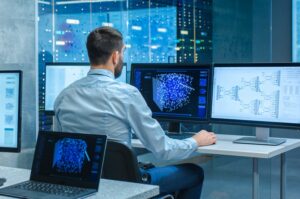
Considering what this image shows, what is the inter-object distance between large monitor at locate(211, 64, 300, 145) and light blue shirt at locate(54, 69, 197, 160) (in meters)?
0.83

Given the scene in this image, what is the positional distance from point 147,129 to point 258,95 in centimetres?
97

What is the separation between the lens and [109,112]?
2.22m

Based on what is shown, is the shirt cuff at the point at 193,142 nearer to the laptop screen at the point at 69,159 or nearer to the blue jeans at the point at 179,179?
the blue jeans at the point at 179,179

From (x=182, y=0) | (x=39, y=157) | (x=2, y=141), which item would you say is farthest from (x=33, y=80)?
(x=182, y=0)

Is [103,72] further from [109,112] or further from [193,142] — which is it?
[193,142]

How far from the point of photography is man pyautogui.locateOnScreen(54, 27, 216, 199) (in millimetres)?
2234

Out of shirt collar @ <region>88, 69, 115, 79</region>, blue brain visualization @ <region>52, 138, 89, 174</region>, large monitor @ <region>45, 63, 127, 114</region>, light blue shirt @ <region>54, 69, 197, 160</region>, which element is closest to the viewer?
blue brain visualization @ <region>52, 138, 89, 174</region>

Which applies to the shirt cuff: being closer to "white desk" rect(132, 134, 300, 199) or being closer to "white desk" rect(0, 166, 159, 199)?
"white desk" rect(132, 134, 300, 199)

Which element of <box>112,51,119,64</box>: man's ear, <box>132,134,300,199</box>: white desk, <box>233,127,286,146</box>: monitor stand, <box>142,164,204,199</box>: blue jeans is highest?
<box>112,51,119,64</box>: man's ear

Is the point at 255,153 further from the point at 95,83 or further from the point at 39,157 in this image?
the point at 39,157

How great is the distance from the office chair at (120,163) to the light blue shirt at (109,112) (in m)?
0.13

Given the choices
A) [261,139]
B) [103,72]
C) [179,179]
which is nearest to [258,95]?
[261,139]

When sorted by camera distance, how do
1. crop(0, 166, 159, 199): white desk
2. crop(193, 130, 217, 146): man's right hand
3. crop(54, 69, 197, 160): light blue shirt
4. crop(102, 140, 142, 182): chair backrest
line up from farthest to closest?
crop(193, 130, 217, 146): man's right hand → crop(54, 69, 197, 160): light blue shirt → crop(102, 140, 142, 182): chair backrest → crop(0, 166, 159, 199): white desk

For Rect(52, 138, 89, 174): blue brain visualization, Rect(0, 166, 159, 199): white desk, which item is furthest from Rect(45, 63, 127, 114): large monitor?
Rect(52, 138, 89, 174): blue brain visualization
